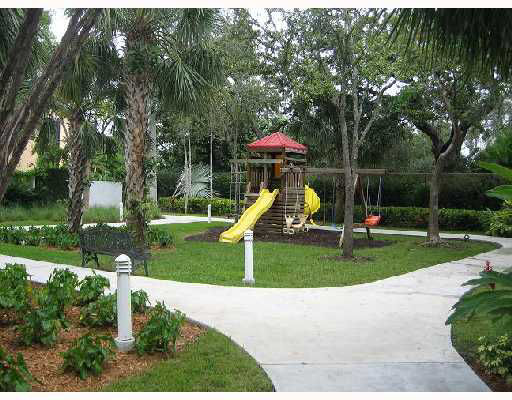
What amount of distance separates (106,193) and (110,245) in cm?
1796

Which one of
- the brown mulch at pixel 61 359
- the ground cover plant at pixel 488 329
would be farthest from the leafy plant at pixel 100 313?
the ground cover plant at pixel 488 329

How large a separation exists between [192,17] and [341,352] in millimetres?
8904

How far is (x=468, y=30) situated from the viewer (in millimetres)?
5391

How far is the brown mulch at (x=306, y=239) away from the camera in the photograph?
1574 centimetres

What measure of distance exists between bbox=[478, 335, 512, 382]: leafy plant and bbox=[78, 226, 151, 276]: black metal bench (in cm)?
624

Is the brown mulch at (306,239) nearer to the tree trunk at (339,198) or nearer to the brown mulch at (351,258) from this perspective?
the brown mulch at (351,258)

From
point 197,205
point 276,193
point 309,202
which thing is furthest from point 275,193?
point 197,205

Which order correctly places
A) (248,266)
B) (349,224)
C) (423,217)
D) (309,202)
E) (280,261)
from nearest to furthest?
(248,266)
(280,261)
(349,224)
(309,202)
(423,217)

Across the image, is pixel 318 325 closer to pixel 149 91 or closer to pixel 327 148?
pixel 149 91

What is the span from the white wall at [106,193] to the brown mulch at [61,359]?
21247 millimetres

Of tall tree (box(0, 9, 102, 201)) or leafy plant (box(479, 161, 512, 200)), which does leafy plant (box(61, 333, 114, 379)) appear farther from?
leafy plant (box(479, 161, 512, 200))

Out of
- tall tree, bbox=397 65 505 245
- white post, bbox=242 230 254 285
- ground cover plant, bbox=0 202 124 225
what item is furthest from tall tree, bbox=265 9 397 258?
ground cover plant, bbox=0 202 124 225

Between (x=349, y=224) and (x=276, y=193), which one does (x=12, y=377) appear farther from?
(x=276, y=193)
